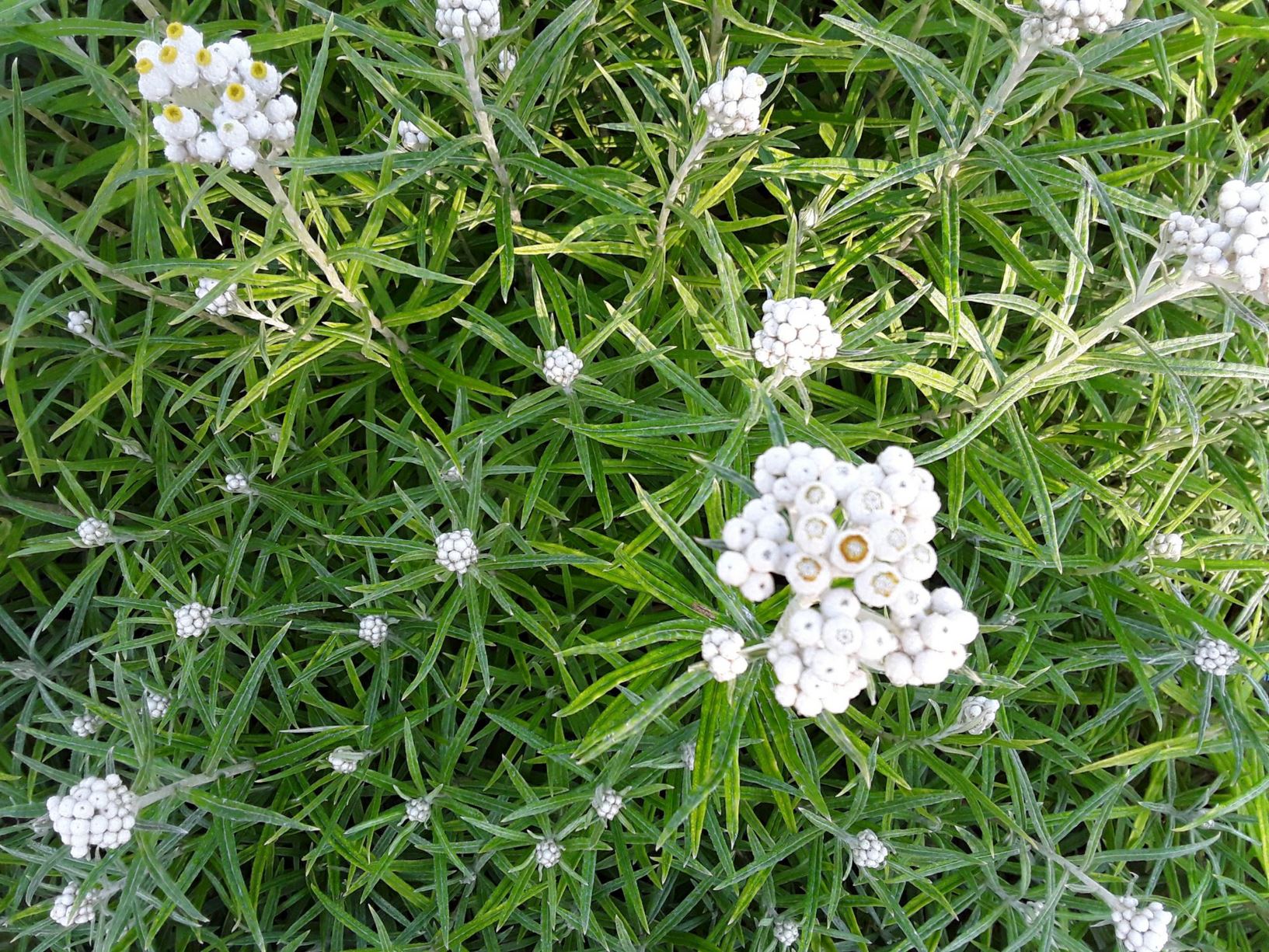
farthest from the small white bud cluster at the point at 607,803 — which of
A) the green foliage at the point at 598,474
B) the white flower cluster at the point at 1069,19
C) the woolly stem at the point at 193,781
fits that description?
the white flower cluster at the point at 1069,19

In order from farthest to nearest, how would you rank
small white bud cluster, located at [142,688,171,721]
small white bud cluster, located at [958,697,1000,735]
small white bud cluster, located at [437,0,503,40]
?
small white bud cluster, located at [142,688,171,721]
small white bud cluster, located at [958,697,1000,735]
small white bud cluster, located at [437,0,503,40]

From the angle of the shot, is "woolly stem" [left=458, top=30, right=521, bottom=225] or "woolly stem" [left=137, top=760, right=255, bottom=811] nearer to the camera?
"woolly stem" [left=458, top=30, right=521, bottom=225]

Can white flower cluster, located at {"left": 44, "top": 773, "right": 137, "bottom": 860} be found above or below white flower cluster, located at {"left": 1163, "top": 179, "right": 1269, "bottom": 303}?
below

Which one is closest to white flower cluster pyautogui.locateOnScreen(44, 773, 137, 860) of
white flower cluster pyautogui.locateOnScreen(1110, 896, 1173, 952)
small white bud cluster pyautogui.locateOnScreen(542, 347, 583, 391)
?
small white bud cluster pyautogui.locateOnScreen(542, 347, 583, 391)

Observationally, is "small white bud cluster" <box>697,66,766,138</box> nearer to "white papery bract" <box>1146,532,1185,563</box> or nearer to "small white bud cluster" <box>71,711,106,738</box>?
"white papery bract" <box>1146,532,1185,563</box>

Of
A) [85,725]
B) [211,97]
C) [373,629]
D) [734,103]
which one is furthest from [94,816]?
[734,103]

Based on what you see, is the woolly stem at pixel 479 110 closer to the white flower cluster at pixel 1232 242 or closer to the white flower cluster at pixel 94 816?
the white flower cluster at pixel 1232 242
